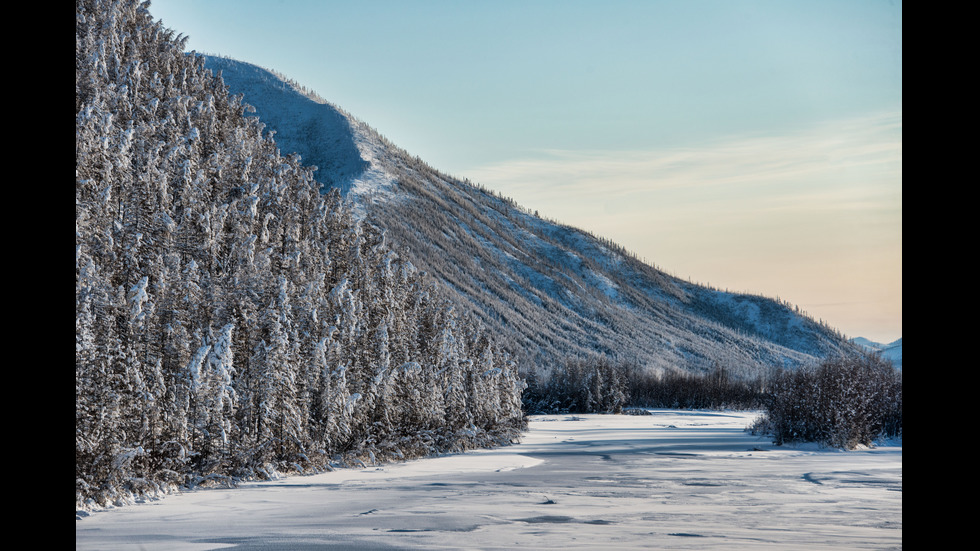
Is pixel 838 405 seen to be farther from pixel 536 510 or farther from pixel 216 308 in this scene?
pixel 216 308

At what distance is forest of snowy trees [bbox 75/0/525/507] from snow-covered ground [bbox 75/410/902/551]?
1812 millimetres

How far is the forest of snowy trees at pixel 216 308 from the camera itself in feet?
64.5

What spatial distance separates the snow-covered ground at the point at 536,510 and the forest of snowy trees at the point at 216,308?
181 cm

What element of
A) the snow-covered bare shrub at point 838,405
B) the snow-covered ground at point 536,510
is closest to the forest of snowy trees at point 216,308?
the snow-covered ground at point 536,510

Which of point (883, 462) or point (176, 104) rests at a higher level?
point (176, 104)

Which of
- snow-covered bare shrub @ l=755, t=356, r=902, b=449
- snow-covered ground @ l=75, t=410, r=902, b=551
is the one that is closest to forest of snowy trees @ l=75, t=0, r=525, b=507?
snow-covered ground @ l=75, t=410, r=902, b=551

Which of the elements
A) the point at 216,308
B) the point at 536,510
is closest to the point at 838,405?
the point at 536,510

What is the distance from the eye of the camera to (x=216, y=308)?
Answer: 24.6 metres

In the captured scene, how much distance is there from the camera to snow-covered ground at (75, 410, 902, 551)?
13.3 m

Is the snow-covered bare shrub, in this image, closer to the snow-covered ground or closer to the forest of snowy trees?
the snow-covered ground
